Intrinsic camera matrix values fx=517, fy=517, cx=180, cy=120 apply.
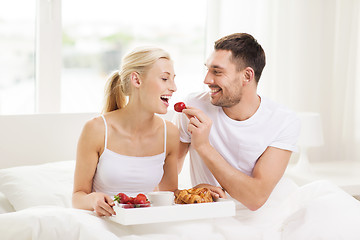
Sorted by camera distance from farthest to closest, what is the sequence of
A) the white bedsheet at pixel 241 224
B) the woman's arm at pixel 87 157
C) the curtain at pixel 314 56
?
the curtain at pixel 314 56 → the woman's arm at pixel 87 157 → the white bedsheet at pixel 241 224

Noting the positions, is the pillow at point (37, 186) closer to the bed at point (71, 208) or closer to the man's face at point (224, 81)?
the bed at point (71, 208)

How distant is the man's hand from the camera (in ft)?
6.61

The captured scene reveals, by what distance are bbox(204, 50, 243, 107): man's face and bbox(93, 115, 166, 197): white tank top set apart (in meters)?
0.35

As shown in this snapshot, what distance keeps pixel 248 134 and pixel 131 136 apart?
1.68 ft

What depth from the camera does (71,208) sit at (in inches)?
74.1

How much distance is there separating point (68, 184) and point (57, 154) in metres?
0.46

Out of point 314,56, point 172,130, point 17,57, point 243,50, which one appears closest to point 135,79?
point 172,130

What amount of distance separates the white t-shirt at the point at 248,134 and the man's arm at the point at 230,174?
11cm

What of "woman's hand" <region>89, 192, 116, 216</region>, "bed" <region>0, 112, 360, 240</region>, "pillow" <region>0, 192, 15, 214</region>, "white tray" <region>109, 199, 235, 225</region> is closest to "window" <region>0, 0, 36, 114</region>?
"bed" <region>0, 112, 360, 240</region>

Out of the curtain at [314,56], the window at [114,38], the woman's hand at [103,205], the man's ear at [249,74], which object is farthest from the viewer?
the curtain at [314,56]

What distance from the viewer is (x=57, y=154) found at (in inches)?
115

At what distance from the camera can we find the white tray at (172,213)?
162 centimetres

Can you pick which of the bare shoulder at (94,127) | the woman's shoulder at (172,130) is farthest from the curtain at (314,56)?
the bare shoulder at (94,127)

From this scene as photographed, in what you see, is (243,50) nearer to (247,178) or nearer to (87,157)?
(247,178)
